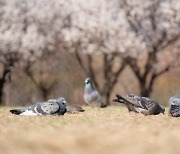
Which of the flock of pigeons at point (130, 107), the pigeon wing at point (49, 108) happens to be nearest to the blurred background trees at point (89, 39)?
the flock of pigeons at point (130, 107)

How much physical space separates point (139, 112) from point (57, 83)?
23.5 metres

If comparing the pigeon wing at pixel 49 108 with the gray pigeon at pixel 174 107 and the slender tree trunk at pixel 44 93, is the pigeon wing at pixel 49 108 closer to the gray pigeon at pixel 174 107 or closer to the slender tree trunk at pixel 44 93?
the gray pigeon at pixel 174 107

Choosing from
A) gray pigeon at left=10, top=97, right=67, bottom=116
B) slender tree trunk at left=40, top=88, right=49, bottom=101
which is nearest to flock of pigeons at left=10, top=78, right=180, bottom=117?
gray pigeon at left=10, top=97, right=67, bottom=116

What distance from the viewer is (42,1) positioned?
31594 mm

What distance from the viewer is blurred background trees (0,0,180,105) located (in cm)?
2794

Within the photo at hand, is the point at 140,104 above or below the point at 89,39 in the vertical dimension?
below

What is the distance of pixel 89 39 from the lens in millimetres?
29922

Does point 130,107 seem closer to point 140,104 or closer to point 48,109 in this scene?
point 140,104

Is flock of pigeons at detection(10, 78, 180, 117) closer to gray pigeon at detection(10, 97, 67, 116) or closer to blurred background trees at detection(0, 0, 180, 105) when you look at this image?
gray pigeon at detection(10, 97, 67, 116)

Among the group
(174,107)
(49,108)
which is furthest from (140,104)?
(49,108)

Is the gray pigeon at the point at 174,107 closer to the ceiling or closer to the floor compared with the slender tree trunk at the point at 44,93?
closer to the ceiling

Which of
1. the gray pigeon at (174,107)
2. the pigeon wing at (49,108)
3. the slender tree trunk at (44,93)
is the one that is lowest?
the slender tree trunk at (44,93)

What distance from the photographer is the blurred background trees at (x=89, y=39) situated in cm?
2794

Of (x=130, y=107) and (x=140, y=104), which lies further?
(x=130, y=107)
